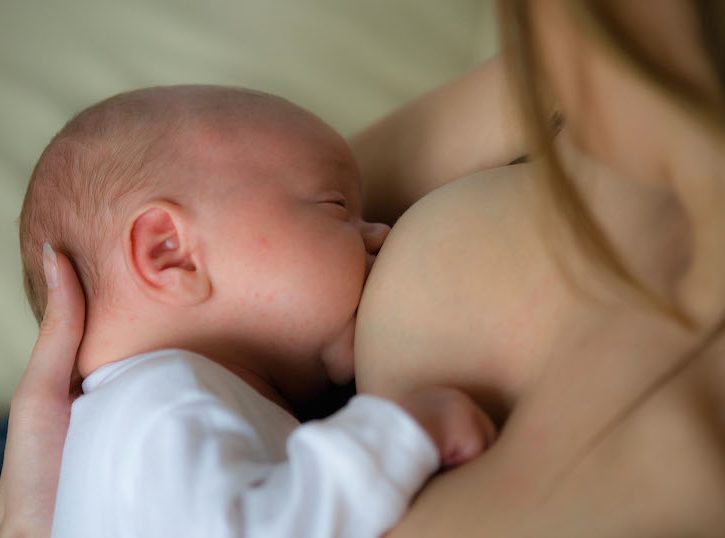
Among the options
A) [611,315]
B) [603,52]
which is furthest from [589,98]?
[611,315]

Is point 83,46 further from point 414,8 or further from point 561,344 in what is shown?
point 561,344

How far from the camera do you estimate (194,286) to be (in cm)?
76

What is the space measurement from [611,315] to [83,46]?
3.14ft

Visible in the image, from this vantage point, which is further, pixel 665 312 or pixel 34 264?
pixel 34 264

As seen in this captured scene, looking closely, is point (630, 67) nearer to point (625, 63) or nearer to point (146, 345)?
point (625, 63)

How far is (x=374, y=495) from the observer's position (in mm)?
537

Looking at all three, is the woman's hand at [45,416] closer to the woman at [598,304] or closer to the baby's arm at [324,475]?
the baby's arm at [324,475]

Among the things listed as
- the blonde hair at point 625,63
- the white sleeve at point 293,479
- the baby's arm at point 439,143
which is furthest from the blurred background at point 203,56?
the blonde hair at point 625,63

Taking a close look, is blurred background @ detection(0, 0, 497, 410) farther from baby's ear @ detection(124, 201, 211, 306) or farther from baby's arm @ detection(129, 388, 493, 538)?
baby's arm @ detection(129, 388, 493, 538)

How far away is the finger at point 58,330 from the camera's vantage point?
0.77m

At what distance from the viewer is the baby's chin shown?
800 millimetres

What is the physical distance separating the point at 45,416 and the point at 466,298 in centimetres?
43

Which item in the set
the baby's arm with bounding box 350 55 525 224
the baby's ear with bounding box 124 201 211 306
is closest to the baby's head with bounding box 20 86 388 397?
the baby's ear with bounding box 124 201 211 306

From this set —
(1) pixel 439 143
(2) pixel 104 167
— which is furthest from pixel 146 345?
→ (1) pixel 439 143
